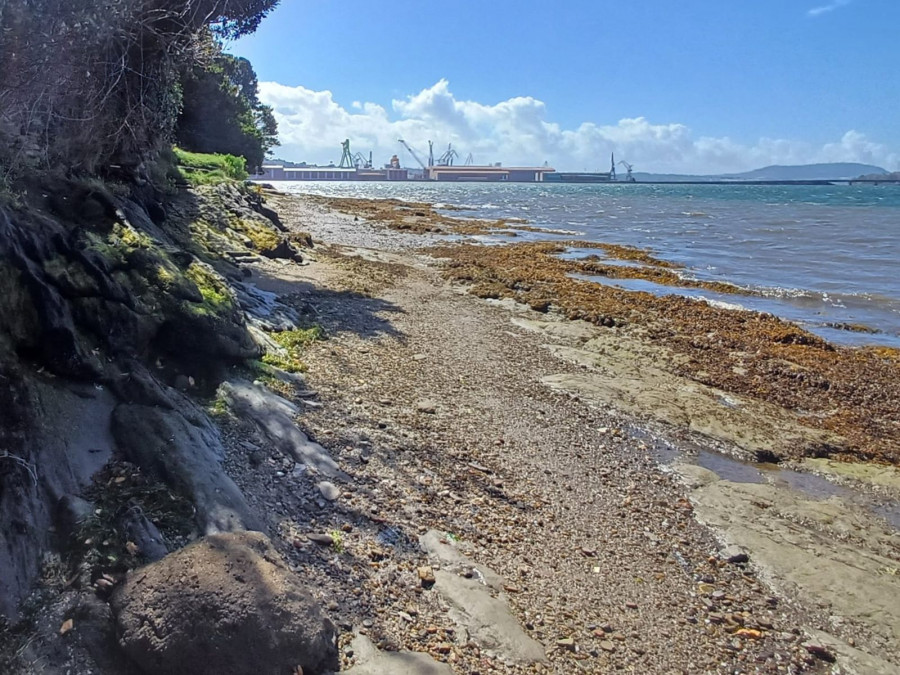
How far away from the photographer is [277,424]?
15.3 feet

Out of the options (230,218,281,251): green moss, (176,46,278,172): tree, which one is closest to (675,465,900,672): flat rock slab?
(230,218,281,251): green moss

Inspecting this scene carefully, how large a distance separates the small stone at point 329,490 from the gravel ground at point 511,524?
0.03 metres

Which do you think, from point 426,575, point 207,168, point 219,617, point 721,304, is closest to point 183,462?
point 219,617

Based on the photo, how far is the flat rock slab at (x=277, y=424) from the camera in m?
4.43

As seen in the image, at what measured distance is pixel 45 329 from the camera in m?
3.33

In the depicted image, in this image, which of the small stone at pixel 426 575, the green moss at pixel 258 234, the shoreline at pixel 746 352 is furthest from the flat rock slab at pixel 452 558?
the green moss at pixel 258 234

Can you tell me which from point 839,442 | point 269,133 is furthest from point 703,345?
point 269,133

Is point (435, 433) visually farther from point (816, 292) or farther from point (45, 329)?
point (816, 292)

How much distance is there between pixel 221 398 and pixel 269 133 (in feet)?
131

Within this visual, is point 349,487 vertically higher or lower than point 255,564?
lower

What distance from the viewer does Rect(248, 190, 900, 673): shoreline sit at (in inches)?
135

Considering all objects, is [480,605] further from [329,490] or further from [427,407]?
[427,407]

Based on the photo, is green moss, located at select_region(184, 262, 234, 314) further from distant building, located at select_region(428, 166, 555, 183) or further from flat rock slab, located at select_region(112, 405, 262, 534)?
distant building, located at select_region(428, 166, 555, 183)

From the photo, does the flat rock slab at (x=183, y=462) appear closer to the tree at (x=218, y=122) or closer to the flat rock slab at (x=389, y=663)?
the flat rock slab at (x=389, y=663)
